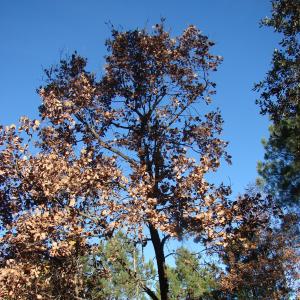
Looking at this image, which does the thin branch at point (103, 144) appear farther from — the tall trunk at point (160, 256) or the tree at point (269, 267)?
the tree at point (269, 267)

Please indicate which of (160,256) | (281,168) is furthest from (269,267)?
(160,256)

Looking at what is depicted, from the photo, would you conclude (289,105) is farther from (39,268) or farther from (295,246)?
(295,246)

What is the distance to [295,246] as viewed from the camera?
26594 millimetres

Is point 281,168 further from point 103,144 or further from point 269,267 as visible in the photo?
point 103,144

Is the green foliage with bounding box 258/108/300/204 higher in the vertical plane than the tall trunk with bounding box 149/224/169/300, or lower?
higher

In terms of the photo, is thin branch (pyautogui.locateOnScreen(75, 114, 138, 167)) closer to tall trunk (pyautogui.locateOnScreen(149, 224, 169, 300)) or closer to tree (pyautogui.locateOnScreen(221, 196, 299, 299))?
tall trunk (pyautogui.locateOnScreen(149, 224, 169, 300))

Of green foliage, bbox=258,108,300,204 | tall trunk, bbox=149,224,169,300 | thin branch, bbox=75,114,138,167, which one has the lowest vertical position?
tall trunk, bbox=149,224,169,300

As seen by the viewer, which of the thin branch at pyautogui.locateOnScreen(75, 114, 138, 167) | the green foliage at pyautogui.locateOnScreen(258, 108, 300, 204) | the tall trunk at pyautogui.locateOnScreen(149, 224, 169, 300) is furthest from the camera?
the green foliage at pyautogui.locateOnScreen(258, 108, 300, 204)

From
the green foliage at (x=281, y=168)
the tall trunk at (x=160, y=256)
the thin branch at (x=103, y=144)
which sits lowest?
the tall trunk at (x=160, y=256)

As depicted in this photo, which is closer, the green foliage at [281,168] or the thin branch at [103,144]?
the thin branch at [103,144]

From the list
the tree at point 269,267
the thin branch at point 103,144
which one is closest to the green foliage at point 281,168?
the tree at point 269,267

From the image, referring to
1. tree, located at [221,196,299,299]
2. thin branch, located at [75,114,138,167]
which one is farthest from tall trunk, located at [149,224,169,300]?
tree, located at [221,196,299,299]

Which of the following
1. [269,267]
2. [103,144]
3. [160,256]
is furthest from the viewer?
[269,267]

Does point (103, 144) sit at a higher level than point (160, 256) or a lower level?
higher
